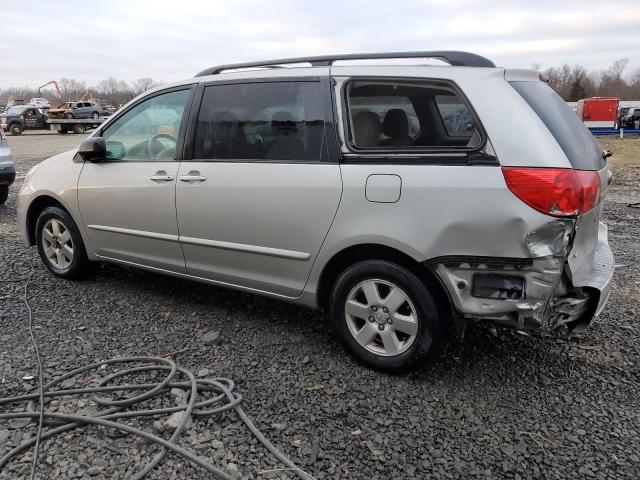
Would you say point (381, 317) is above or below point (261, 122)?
below

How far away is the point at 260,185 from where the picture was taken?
335cm

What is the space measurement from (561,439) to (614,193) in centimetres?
887

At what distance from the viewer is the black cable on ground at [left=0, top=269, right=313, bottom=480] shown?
2389 millimetres

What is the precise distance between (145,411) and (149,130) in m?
2.23

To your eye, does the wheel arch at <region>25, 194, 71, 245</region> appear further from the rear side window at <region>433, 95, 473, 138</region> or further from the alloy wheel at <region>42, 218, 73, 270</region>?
the rear side window at <region>433, 95, 473, 138</region>

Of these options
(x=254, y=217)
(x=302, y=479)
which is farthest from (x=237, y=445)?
(x=254, y=217)

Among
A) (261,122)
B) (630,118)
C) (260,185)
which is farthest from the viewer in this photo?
(630,118)

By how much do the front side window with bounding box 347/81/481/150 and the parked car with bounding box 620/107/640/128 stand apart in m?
37.4

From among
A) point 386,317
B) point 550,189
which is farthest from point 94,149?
point 550,189

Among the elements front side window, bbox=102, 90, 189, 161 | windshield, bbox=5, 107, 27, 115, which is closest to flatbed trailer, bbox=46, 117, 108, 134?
windshield, bbox=5, 107, 27, 115

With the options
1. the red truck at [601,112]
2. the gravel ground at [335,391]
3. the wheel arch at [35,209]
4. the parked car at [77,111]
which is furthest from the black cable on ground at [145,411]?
the red truck at [601,112]

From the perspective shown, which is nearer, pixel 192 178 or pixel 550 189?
pixel 550 189

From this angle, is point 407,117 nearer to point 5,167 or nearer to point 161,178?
point 161,178

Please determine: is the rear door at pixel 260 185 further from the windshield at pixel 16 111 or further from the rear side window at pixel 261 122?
the windshield at pixel 16 111
